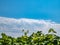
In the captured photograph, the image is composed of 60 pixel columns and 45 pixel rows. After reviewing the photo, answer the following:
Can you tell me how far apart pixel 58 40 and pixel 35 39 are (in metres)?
0.70

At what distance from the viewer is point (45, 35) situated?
19.7 feet

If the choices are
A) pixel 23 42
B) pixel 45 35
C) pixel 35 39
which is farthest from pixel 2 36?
pixel 45 35

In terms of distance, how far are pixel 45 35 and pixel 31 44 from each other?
30.8 inches

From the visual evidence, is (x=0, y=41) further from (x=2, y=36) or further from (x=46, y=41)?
(x=46, y=41)

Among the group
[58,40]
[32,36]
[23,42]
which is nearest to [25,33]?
[32,36]

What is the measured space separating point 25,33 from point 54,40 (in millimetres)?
1184

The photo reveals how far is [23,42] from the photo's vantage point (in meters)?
5.45

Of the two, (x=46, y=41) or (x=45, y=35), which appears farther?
(x=45, y=35)

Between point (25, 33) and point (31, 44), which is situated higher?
point (25, 33)

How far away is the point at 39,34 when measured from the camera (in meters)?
6.06

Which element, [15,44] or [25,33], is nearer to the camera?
[15,44]

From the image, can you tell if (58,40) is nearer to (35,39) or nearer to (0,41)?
(35,39)

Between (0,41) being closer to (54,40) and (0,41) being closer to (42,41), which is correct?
(42,41)

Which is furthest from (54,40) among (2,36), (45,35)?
(2,36)
